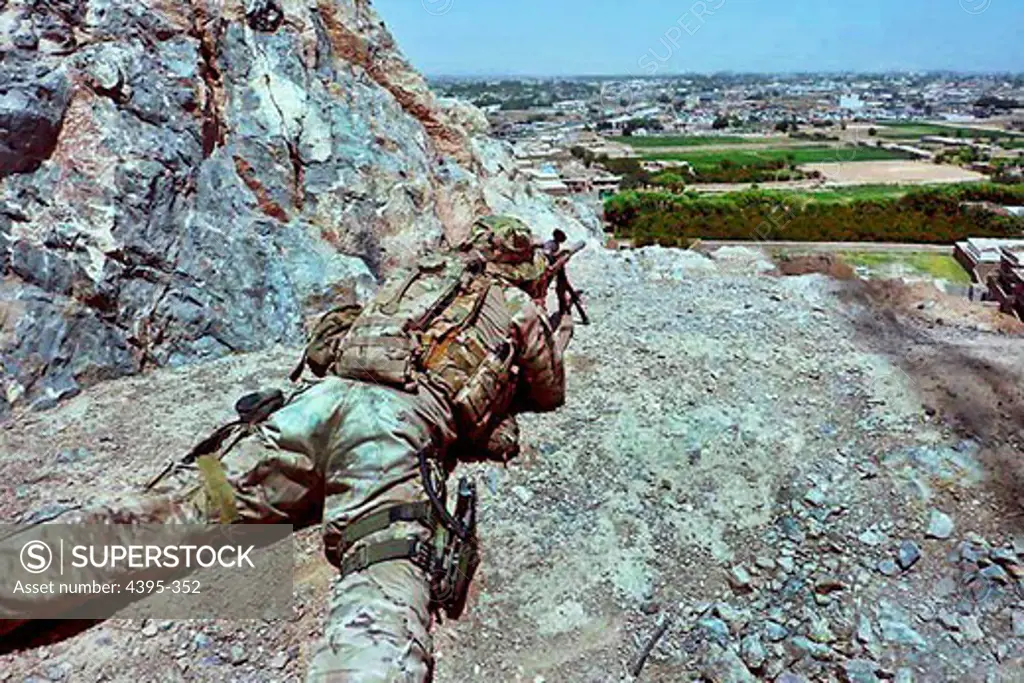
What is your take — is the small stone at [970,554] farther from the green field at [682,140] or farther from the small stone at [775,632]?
the green field at [682,140]

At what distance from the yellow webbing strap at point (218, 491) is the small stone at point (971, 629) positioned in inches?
143

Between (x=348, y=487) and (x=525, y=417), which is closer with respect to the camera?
(x=348, y=487)

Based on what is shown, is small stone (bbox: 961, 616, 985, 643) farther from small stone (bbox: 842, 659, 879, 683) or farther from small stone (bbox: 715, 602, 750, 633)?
small stone (bbox: 715, 602, 750, 633)

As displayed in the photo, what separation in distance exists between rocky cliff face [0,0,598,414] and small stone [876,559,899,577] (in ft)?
15.7

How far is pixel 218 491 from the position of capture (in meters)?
3.83

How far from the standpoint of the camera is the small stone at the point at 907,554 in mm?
4098

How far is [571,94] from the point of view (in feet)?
466

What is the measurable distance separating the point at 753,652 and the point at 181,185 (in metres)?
5.93

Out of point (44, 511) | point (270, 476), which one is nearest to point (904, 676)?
point (270, 476)

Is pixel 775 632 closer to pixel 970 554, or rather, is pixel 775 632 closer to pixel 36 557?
pixel 970 554

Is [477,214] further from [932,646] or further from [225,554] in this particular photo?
[932,646]

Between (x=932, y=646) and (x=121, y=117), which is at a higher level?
(x=121, y=117)

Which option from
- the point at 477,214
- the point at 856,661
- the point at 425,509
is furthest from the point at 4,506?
the point at 477,214

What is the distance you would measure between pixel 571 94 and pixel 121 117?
143091 millimetres
